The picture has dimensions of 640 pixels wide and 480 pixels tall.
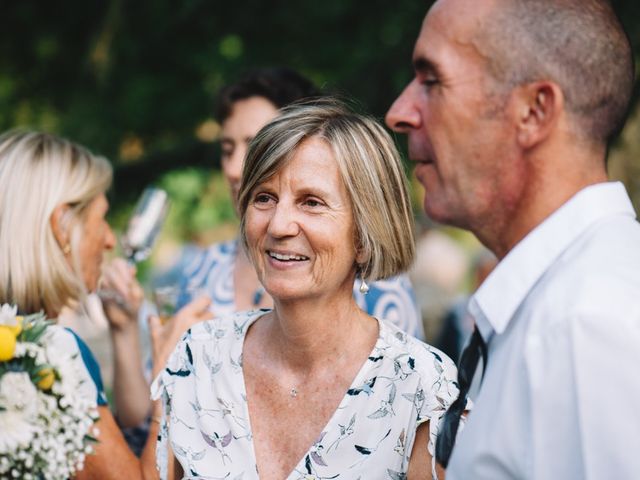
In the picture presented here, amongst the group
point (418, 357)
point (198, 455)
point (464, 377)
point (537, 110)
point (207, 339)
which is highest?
point (537, 110)

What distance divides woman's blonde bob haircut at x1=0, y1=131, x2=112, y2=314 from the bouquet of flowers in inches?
32.4

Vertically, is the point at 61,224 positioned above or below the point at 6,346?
below

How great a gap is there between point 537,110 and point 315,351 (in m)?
1.33

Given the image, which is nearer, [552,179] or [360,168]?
[552,179]

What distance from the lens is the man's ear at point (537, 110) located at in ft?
5.36

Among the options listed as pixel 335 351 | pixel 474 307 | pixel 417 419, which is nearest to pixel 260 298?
pixel 335 351

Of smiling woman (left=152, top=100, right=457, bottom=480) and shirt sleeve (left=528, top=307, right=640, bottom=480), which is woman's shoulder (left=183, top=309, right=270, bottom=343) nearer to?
smiling woman (left=152, top=100, right=457, bottom=480)

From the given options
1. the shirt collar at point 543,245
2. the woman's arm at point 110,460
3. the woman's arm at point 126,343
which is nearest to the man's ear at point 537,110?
the shirt collar at point 543,245

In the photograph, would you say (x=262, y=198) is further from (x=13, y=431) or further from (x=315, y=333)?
(x=13, y=431)

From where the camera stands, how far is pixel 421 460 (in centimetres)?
246

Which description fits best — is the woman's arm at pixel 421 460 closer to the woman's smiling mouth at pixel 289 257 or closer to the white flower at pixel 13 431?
the woman's smiling mouth at pixel 289 257

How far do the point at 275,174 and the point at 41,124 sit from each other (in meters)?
6.80

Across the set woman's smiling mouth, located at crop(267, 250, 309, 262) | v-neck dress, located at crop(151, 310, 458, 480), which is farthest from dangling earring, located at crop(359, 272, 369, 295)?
woman's smiling mouth, located at crop(267, 250, 309, 262)

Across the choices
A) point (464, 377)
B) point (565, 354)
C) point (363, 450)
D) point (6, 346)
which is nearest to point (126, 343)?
point (363, 450)
